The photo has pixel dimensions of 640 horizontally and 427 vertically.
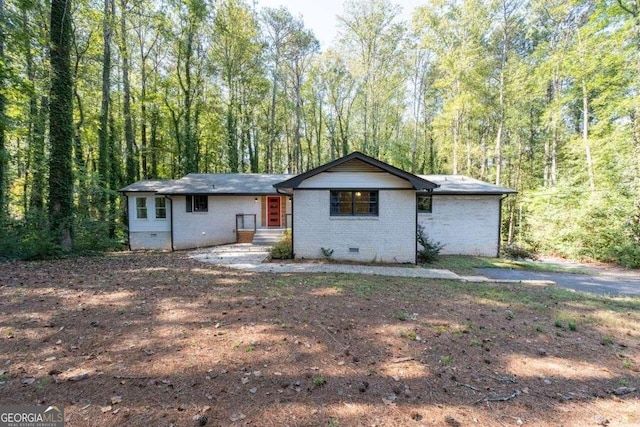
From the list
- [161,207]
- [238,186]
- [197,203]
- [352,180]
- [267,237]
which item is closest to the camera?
[352,180]

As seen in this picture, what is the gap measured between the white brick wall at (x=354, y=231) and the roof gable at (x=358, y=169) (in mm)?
568

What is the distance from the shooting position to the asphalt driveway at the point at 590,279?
8141 millimetres

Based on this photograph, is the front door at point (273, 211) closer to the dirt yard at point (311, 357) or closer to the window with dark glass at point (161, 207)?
the window with dark glass at point (161, 207)

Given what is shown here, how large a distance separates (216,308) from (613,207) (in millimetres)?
16777

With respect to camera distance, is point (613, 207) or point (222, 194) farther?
point (222, 194)

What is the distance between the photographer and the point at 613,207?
12.8 metres

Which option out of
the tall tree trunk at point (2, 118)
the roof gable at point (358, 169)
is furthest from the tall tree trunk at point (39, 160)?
the roof gable at point (358, 169)

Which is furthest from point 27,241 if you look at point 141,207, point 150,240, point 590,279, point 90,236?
point 590,279

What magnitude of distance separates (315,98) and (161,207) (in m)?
19.9

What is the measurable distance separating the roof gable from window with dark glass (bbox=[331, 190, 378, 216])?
35.7 inches

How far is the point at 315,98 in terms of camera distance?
29.8 m

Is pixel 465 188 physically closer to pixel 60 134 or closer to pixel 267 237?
pixel 267 237

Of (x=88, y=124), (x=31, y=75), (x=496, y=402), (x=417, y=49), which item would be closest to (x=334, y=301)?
(x=496, y=402)

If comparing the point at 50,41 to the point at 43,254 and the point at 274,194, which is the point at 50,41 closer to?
the point at 43,254
